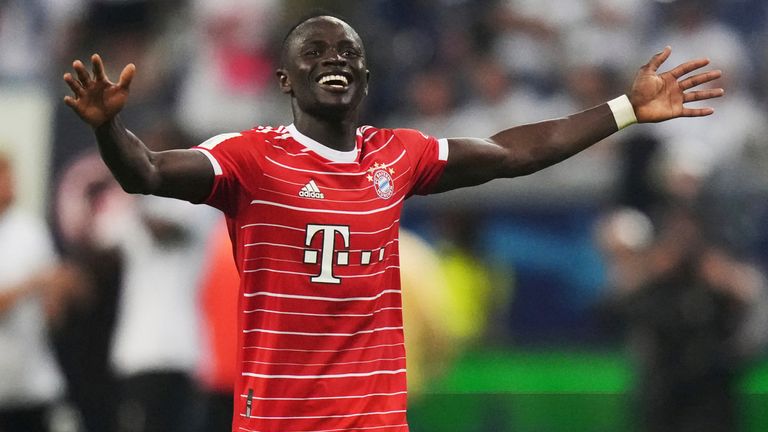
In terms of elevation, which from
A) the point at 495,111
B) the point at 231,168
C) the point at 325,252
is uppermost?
the point at 495,111

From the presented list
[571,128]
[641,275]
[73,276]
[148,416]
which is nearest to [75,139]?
[73,276]

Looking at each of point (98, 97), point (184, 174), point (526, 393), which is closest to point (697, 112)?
point (184, 174)

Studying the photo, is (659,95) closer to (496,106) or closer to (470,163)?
(470,163)

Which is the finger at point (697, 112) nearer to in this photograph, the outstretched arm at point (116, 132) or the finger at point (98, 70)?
the outstretched arm at point (116, 132)

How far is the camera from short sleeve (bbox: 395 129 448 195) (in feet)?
15.5

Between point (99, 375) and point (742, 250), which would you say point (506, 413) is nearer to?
point (742, 250)

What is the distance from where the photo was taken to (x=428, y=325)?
8.40 meters

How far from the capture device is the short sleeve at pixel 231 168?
14.1ft

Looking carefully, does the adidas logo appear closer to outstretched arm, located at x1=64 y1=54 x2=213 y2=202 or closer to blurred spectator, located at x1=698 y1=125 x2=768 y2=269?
outstretched arm, located at x1=64 y1=54 x2=213 y2=202

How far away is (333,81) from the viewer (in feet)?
14.7

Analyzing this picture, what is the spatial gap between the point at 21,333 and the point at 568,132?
3.74 m

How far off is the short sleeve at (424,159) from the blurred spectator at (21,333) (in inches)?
126

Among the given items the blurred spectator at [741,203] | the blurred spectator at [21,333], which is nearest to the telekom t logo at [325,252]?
the blurred spectator at [21,333]

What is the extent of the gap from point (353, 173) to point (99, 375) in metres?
4.79
